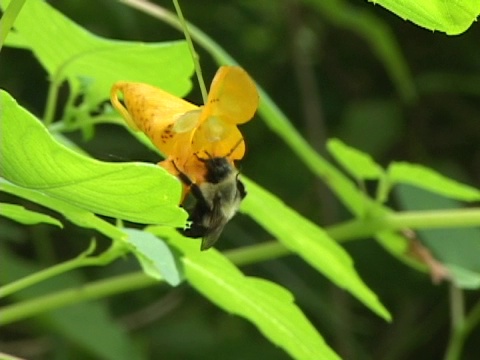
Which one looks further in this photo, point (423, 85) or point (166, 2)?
point (423, 85)

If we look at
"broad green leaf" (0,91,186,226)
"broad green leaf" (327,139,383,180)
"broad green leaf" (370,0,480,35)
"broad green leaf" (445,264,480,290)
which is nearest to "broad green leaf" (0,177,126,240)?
"broad green leaf" (0,91,186,226)

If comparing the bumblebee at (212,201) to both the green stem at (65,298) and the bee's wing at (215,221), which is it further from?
the green stem at (65,298)

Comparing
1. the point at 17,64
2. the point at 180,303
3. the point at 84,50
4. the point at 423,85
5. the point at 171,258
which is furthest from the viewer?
the point at 423,85

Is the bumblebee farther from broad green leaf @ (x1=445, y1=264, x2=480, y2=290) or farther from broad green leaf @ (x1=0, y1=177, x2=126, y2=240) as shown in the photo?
broad green leaf @ (x1=445, y1=264, x2=480, y2=290)

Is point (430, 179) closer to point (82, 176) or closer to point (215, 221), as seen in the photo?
point (215, 221)

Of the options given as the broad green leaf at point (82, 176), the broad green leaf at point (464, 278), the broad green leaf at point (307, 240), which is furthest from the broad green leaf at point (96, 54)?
the broad green leaf at point (464, 278)

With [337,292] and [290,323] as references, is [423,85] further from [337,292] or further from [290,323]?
[290,323]

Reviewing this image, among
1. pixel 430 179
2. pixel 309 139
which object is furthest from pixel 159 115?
pixel 309 139

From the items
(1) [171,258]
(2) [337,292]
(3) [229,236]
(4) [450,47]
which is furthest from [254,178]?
(1) [171,258]
